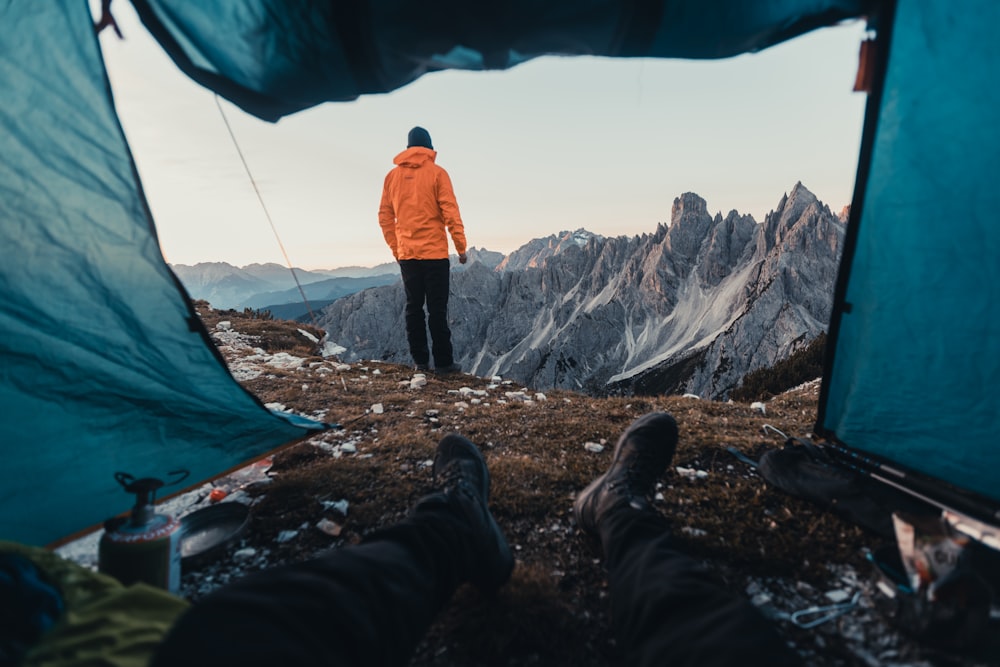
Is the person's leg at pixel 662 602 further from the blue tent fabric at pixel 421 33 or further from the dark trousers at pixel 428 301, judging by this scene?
the dark trousers at pixel 428 301

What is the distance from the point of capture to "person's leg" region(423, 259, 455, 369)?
857 cm

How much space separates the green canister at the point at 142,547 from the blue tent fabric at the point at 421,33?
2424 millimetres

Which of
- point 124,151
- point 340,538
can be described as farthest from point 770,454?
point 124,151

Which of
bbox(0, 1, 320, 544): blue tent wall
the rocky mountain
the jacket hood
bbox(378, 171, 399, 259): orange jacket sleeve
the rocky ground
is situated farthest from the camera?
the rocky mountain

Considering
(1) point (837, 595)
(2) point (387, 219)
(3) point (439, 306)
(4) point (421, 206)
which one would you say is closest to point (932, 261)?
(1) point (837, 595)

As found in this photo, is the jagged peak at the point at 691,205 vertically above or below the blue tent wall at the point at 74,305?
above

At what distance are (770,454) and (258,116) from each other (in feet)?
15.3

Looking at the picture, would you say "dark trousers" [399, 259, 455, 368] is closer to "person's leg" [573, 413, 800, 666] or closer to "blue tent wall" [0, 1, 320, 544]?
"blue tent wall" [0, 1, 320, 544]

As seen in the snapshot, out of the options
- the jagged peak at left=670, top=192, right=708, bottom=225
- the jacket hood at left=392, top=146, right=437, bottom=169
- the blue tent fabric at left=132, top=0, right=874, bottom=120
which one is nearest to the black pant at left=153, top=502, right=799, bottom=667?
the blue tent fabric at left=132, top=0, right=874, bottom=120

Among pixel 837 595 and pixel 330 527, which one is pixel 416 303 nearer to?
pixel 330 527

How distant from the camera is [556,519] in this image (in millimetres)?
3217

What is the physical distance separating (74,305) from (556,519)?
3.50 metres

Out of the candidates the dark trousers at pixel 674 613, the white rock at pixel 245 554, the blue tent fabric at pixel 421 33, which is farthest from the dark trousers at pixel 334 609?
the blue tent fabric at pixel 421 33

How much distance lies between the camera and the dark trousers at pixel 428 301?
861cm
